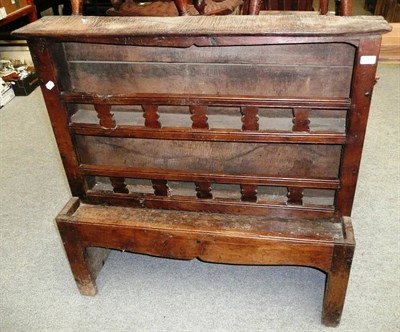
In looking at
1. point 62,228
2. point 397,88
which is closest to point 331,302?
point 62,228

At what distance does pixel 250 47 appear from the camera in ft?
3.47

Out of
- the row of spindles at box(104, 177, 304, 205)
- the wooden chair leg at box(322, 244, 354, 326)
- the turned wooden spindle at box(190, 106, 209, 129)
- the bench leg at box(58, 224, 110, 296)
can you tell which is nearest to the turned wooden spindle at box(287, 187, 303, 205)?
the row of spindles at box(104, 177, 304, 205)

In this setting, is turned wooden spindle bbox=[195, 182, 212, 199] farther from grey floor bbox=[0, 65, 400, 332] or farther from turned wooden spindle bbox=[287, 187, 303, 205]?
grey floor bbox=[0, 65, 400, 332]

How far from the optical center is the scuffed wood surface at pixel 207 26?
0.89 metres

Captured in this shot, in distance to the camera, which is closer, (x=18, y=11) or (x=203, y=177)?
(x=203, y=177)

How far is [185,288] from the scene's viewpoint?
4.76 feet

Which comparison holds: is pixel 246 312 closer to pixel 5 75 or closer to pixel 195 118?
pixel 195 118

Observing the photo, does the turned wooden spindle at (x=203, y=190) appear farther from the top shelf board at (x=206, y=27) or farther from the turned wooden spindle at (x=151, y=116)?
the top shelf board at (x=206, y=27)

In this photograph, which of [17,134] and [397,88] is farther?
[397,88]

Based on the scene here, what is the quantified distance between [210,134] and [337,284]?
540mm

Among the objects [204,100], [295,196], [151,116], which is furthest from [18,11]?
[295,196]

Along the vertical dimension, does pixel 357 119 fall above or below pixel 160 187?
above

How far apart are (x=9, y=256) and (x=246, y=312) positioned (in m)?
0.91

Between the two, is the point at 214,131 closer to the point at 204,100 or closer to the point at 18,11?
the point at 204,100
